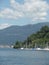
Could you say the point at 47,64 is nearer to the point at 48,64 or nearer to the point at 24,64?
the point at 48,64

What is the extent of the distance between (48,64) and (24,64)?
5310 mm

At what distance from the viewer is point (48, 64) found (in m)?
71.4

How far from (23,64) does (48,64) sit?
5.54m

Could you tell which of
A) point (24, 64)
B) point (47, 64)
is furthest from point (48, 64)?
point (24, 64)

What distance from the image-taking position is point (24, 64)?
236 feet

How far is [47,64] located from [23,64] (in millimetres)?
5320

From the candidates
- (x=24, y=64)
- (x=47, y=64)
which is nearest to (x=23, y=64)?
(x=24, y=64)

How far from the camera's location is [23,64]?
71.9 meters

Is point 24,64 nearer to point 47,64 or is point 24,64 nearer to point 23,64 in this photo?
point 23,64

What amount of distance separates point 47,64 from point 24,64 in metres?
5.09

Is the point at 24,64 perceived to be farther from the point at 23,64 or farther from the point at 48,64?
the point at 48,64

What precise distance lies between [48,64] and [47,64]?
0.23m
